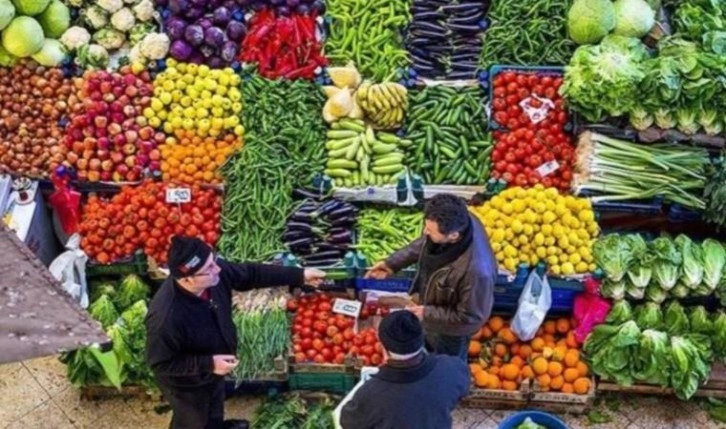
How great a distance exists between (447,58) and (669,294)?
2.15 metres

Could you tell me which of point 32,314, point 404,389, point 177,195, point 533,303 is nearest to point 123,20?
point 177,195

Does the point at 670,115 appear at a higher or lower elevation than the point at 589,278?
higher

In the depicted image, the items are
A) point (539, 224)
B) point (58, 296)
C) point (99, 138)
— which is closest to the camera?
point (58, 296)

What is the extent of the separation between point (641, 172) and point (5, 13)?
14.0 feet

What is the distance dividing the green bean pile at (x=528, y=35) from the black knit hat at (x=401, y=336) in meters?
2.91

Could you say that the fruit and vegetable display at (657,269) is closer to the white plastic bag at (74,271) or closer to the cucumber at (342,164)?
the cucumber at (342,164)

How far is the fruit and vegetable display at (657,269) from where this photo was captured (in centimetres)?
506

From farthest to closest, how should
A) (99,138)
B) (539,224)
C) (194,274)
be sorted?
(99,138) < (539,224) < (194,274)

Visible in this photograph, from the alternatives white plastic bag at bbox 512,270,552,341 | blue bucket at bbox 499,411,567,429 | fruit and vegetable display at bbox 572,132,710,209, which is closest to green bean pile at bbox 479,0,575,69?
fruit and vegetable display at bbox 572,132,710,209

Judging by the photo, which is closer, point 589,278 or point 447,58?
point 589,278

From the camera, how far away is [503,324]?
534cm

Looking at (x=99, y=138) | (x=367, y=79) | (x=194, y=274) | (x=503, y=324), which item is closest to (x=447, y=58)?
(x=367, y=79)

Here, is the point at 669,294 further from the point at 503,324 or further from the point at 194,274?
the point at 194,274

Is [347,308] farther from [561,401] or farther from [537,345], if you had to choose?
[561,401]
